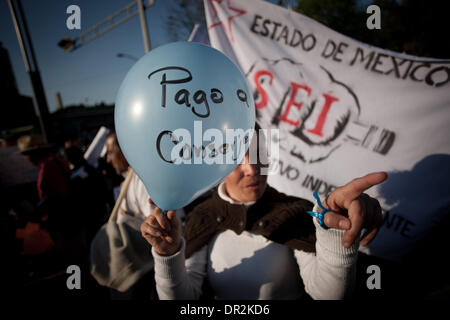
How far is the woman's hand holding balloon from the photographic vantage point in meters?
1.07

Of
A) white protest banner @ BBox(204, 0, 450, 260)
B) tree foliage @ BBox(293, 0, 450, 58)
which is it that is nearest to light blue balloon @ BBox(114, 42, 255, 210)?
white protest banner @ BBox(204, 0, 450, 260)

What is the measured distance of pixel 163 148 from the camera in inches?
34.3

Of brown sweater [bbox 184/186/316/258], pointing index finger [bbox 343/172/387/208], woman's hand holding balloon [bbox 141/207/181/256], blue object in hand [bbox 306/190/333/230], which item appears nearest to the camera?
pointing index finger [bbox 343/172/387/208]

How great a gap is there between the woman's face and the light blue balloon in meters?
0.30

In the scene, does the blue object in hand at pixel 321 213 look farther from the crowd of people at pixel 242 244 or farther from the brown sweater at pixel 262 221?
the brown sweater at pixel 262 221

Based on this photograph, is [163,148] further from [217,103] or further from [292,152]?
[292,152]

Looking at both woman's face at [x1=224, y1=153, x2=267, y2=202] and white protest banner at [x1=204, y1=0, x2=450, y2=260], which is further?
white protest banner at [x1=204, y1=0, x2=450, y2=260]

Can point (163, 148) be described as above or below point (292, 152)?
above

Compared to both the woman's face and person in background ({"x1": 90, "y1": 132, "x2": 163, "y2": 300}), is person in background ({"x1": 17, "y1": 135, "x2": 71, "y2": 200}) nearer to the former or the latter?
person in background ({"x1": 90, "y1": 132, "x2": 163, "y2": 300})

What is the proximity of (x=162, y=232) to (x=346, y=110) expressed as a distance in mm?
1638

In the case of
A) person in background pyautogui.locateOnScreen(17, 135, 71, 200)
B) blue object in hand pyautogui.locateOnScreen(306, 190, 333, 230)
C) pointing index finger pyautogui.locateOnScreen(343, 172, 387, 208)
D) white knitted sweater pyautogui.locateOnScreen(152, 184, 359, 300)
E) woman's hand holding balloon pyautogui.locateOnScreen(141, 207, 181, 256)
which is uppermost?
pointing index finger pyautogui.locateOnScreen(343, 172, 387, 208)
